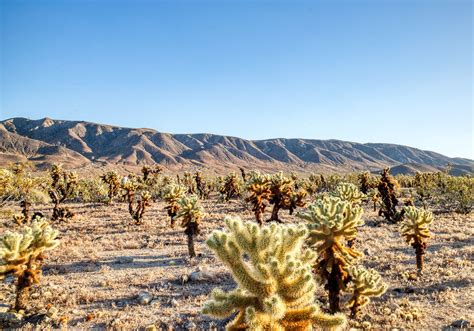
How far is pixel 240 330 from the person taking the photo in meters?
4.73

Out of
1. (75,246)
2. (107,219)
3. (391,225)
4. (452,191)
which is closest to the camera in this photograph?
(75,246)

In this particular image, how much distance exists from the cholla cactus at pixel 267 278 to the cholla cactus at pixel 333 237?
418cm

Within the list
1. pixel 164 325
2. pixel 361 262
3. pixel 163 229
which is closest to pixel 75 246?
pixel 163 229

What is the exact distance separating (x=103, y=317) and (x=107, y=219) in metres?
23.0

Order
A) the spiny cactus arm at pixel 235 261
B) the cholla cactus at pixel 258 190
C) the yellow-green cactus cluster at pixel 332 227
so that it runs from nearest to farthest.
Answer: the spiny cactus arm at pixel 235 261 < the yellow-green cactus cluster at pixel 332 227 < the cholla cactus at pixel 258 190

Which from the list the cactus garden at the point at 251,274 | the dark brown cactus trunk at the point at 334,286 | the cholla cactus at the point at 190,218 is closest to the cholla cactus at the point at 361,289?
the cactus garden at the point at 251,274

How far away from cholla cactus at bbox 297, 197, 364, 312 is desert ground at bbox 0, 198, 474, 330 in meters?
1.47

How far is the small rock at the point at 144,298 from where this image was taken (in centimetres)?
1077

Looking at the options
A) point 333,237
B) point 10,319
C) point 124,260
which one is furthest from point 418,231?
point 10,319

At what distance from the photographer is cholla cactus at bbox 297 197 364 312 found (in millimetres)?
8609

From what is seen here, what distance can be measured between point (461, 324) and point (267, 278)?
7.76 meters

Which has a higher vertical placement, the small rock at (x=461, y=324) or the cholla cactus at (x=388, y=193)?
the cholla cactus at (x=388, y=193)

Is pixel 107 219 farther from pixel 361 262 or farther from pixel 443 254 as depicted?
pixel 443 254

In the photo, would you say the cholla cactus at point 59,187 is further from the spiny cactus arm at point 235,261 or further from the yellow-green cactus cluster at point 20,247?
the spiny cactus arm at point 235,261
